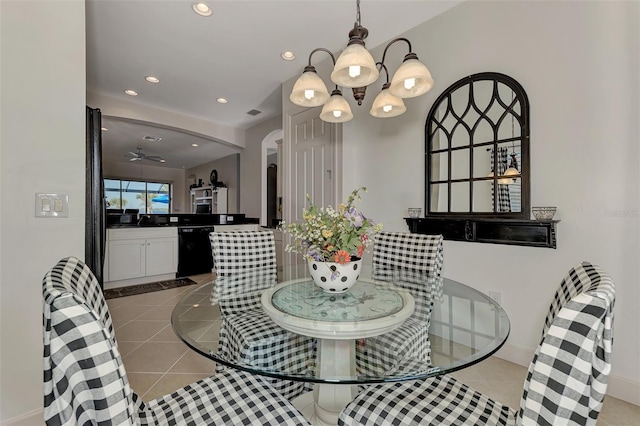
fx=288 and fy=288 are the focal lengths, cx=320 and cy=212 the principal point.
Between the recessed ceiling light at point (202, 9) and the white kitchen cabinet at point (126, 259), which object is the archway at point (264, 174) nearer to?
the white kitchen cabinet at point (126, 259)

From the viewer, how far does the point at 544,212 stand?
1827 mm

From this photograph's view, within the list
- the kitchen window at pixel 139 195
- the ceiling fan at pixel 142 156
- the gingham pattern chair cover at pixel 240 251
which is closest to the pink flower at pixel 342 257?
the gingham pattern chair cover at pixel 240 251

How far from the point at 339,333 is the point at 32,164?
170 cm

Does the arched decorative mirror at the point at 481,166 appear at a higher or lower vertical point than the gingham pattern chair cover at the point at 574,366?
higher

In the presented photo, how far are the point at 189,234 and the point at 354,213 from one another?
4136mm

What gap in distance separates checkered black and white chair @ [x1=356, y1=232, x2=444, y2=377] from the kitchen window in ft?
29.4

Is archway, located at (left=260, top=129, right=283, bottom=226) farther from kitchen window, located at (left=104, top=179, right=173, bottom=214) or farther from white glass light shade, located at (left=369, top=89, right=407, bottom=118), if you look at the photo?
kitchen window, located at (left=104, top=179, right=173, bottom=214)

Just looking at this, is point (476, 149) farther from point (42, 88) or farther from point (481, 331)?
point (42, 88)

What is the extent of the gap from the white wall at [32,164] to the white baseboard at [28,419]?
0.02 metres

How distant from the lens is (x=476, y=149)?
2.20 meters

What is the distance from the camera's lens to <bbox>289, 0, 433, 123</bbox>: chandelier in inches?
56.1

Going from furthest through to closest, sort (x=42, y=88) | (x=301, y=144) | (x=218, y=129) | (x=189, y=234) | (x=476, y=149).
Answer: (x=218, y=129)
(x=189, y=234)
(x=301, y=144)
(x=476, y=149)
(x=42, y=88)

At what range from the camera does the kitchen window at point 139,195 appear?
8633mm

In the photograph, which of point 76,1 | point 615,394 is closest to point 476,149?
point 615,394
